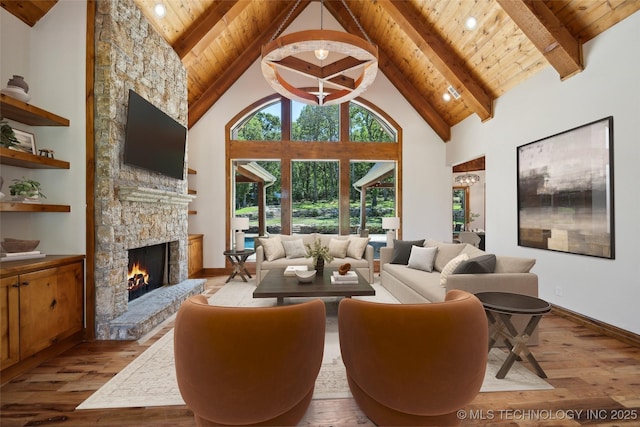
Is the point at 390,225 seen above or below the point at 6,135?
below

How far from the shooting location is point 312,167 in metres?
6.66

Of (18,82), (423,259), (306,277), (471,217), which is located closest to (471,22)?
(423,259)

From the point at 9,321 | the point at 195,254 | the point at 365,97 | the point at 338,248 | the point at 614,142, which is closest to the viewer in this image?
the point at 9,321

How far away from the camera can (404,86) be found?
6.41 meters

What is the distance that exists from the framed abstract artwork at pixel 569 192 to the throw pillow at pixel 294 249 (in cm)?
359

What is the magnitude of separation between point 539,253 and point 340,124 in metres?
4.56

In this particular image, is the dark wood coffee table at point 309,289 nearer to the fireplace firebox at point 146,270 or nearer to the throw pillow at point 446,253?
the throw pillow at point 446,253

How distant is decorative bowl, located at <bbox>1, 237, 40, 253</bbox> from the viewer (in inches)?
98.1

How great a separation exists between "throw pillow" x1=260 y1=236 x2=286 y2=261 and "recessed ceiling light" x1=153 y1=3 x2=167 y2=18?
3.63 metres

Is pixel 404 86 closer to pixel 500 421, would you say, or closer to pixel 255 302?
pixel 255 302

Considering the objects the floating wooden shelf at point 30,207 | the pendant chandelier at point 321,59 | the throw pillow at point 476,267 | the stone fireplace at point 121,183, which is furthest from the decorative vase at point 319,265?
the floating wooden shelf at point 30,207

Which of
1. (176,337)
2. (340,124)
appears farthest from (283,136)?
(176,337)

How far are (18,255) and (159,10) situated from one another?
3.33 metres

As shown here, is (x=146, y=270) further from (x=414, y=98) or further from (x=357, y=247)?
(x=414, y=98)
